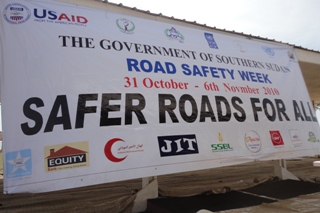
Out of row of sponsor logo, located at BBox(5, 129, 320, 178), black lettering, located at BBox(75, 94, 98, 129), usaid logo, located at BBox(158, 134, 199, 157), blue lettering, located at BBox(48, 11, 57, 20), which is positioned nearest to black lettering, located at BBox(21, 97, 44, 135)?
row of sponsor logo, located at BBox(5, 129, 320, 178)

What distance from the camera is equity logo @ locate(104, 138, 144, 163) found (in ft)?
9.58

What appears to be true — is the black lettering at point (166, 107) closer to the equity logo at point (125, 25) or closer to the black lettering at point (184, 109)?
the black lettering at point (184, 109)

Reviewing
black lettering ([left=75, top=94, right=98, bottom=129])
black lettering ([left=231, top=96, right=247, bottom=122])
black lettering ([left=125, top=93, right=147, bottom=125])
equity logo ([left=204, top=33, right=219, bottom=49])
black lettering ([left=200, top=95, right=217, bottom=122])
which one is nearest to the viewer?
black lettering ([left=75, top=94, right=98, bottom=129])

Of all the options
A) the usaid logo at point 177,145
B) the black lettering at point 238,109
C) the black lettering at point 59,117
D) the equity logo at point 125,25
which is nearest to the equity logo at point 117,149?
the usaid logo at point 177,145

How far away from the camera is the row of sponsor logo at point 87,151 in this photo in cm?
254

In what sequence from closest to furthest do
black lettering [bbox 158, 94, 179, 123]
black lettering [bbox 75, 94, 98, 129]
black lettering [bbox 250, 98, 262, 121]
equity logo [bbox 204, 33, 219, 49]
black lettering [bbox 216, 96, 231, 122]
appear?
black lettering [bbox 75, 94, 98, 129]
black lettering [bbox 158, 94, 179, 123]
black lettering [bbox 216, 96, 231, 122]
black lettering [bbox 250, 98, 262, 121]
equity logo [bbox 204, 33, 219, 49]

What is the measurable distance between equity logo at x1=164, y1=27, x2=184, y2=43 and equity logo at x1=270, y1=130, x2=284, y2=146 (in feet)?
6.80

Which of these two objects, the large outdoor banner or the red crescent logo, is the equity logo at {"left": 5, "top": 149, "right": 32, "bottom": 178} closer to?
the large outdoor banner

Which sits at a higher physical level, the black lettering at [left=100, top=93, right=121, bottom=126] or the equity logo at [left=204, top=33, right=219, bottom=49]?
the equity logo at [left=204, top=33, right=219, bottom=49]

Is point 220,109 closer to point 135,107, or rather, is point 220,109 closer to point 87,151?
point 135,107

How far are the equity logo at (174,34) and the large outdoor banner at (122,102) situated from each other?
18 mm

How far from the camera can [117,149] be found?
298 cm

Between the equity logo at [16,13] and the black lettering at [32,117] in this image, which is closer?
the black lettering at [32,117]

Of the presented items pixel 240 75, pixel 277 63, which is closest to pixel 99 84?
pixel 240 75
